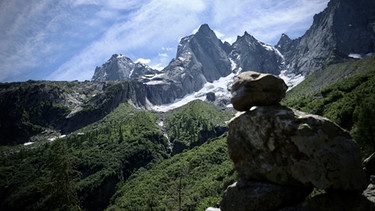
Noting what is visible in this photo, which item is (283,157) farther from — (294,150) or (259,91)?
(259,91)

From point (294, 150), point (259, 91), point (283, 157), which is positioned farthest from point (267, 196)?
point (259, 91)

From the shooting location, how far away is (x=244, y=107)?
22.7m

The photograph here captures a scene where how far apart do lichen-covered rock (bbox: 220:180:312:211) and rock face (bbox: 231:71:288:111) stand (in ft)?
21.3

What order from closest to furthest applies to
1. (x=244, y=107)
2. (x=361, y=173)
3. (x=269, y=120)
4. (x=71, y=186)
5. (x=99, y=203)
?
(x=361, y=173) → (x=269, y=120) → (x=244, y=107) → (x=71, y=186) → (x=99, y=203)

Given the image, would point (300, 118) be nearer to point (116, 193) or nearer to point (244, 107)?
point (244, 107)

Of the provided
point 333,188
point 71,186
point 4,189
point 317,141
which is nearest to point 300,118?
point 317,141

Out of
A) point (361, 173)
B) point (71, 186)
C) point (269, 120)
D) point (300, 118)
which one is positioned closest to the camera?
point (361, 173)

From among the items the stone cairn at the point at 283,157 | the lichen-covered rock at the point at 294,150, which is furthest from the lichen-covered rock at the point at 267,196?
the lichen-covered rock at the point at 294,150

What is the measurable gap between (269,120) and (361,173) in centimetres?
659

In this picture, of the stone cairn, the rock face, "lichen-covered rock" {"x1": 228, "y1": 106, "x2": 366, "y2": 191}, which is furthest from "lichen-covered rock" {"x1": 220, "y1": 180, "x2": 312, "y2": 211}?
the rock face

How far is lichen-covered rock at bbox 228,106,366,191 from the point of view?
654 inches

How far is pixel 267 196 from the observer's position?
61.6 feet

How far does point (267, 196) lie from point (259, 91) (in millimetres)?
8253

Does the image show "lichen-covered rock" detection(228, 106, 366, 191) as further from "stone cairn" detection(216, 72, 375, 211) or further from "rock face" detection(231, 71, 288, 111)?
"rock face" detection(231, 71, 288, 111)
